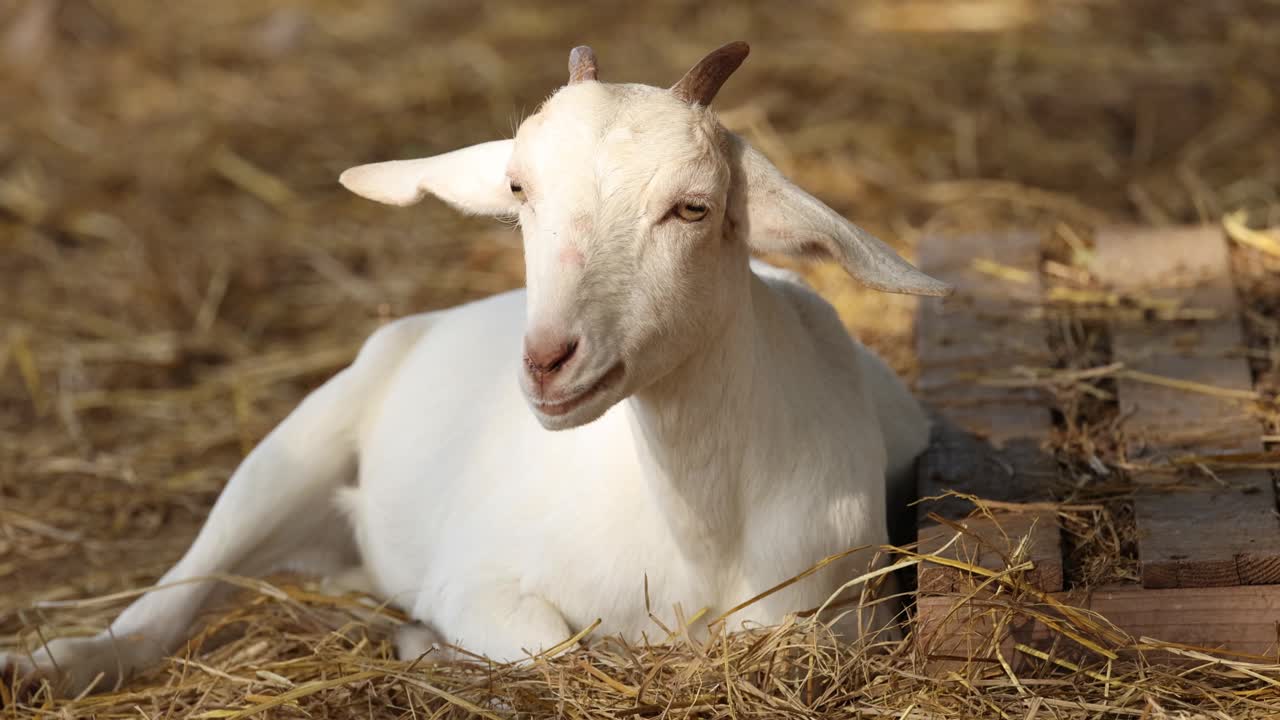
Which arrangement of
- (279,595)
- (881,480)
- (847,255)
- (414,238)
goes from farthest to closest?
(414,238)
(279,595)
(881,480)
(847,255)

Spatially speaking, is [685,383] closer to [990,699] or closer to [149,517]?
[990,699]

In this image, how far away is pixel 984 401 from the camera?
3334 millimetres

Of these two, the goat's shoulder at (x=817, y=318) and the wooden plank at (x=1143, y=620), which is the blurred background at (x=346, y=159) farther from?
the wooden plank at (x=1143, y=620)

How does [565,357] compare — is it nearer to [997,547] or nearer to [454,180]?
[454,180]

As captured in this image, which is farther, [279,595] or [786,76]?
[786,76]

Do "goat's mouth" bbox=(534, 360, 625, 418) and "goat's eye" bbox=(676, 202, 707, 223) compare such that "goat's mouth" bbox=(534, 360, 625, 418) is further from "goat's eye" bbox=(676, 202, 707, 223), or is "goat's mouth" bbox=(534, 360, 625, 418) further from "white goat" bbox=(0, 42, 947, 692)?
"goat's eye" bbox=(676, 202, 707, 223)

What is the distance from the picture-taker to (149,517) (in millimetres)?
4027

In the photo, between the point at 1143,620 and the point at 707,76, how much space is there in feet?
3.91

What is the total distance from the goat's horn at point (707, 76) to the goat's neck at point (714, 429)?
333mm

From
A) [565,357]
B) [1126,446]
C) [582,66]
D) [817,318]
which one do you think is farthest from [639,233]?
[1126,446]

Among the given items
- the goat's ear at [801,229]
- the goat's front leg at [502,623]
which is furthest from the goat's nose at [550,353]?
the goat's front leg at [502,623]

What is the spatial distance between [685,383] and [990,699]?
2.40 feet

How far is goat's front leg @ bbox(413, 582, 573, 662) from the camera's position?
2662 mm

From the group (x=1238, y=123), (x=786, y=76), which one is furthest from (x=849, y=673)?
(x=786, y=76)
